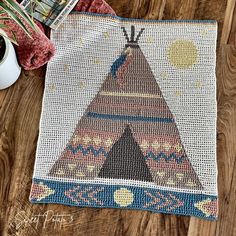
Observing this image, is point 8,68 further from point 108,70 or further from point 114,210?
point 114,210

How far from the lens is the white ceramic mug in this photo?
1.09 m

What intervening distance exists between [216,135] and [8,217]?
658 mm

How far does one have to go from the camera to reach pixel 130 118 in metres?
1.17

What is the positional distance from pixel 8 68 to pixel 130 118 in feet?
1.27

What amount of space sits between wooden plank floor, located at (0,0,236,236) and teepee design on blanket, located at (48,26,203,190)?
97 millimetres

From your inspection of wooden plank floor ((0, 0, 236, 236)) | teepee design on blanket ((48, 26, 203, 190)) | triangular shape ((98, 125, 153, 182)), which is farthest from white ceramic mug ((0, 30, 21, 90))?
triangular shape ((98, 125, 153, 182))

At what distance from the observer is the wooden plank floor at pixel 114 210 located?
110 centimetres

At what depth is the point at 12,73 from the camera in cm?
116

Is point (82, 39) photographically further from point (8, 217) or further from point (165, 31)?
point (8, 217)

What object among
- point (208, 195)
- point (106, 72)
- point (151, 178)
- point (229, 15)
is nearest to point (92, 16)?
point (106, 72)

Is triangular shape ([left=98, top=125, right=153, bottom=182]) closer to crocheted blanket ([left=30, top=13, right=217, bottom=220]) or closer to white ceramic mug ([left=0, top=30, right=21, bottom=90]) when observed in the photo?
crocheted blanket ([left=30, top=13, right=217, bottom=220])

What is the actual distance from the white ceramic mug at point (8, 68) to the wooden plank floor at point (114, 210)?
1.2 inches

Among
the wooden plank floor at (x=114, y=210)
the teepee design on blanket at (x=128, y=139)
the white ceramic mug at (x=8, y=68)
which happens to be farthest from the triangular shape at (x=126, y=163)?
the white ceramic mug at (x=8, y=68)

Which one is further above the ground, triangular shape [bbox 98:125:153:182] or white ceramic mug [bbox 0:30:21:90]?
white ceramic mug [bbox 0:30:21:90]
